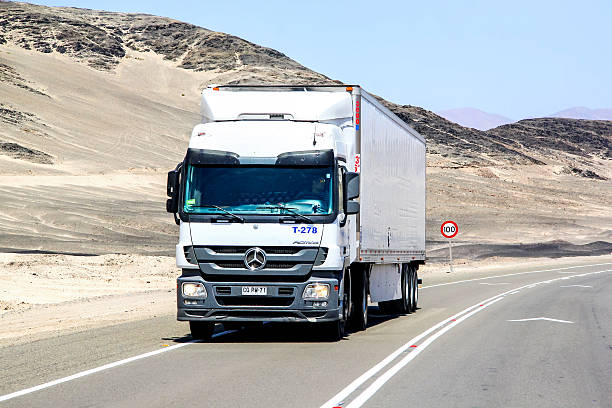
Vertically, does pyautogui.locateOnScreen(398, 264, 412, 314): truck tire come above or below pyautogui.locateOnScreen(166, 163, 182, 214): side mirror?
below

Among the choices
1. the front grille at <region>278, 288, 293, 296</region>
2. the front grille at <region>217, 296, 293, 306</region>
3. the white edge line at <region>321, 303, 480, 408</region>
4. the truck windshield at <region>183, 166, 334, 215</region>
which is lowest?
the white edge line at <region>321, 303, 480, 408</region>

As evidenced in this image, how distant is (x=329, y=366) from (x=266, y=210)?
3.10m

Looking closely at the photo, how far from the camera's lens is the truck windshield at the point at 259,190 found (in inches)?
598

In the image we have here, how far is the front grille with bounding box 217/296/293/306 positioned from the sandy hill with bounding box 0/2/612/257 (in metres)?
24.9

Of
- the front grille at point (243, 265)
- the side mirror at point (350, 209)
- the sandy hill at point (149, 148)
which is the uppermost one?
the sandy hill at point (149, 148)

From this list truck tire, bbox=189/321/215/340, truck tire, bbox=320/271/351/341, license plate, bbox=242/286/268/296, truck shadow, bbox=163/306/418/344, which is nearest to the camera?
license plate, bbox=242/286/268/296

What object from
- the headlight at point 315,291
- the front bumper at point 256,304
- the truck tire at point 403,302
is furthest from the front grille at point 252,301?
the truck tire at point 403,302

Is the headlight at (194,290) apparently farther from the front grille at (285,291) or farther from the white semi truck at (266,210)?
the front grille at (285,291)

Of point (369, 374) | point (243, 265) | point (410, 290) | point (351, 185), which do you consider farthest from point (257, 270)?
point (410, 290)

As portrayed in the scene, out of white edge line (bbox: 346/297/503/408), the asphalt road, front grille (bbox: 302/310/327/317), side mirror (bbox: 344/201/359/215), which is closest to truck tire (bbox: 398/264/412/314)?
the asphalt road

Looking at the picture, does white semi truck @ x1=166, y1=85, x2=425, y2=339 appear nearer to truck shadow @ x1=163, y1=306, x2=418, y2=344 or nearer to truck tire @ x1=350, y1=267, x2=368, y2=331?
truck shadow @ x1=163, y1=306, x2=418, y2=344

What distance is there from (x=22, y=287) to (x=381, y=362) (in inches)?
658

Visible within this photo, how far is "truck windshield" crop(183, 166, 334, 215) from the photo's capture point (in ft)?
49.9

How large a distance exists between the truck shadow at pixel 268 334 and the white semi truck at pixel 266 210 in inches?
12.8
